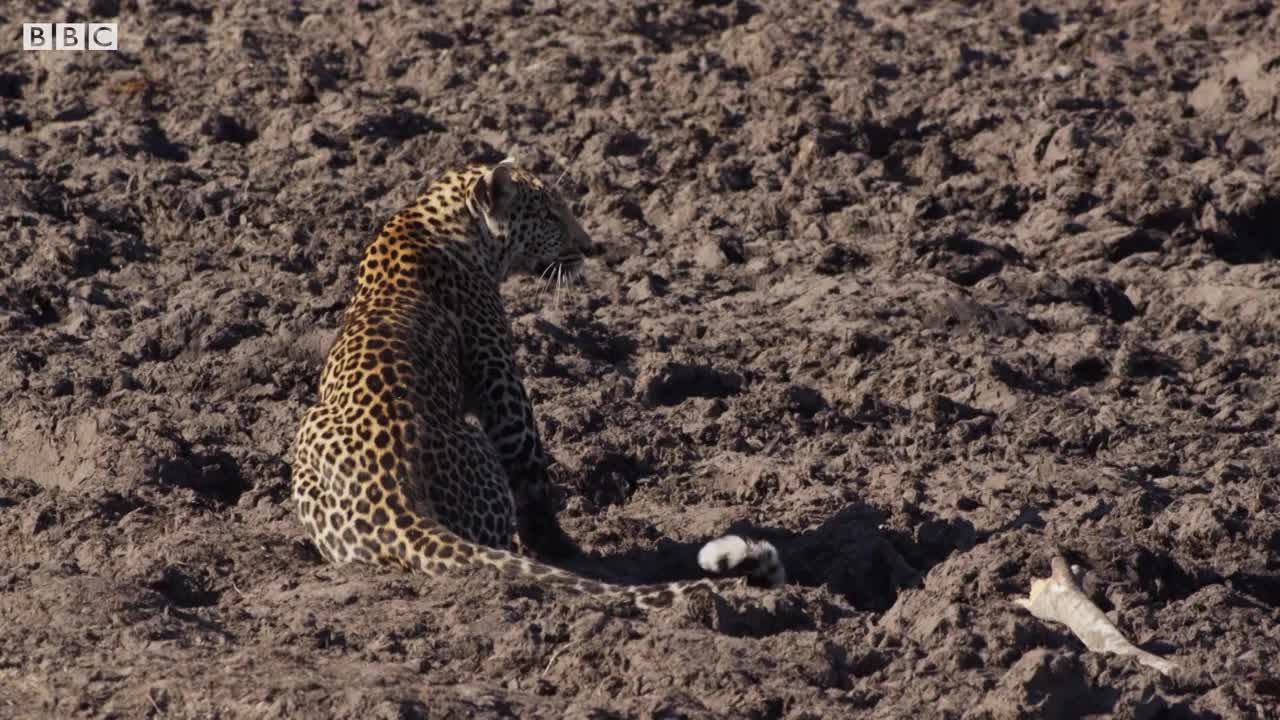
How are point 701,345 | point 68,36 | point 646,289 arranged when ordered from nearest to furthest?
point 701,345
point 646,289
point 68,36

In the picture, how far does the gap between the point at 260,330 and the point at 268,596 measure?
3087 millimetres

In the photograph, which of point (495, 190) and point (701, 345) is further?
point (701, 345)

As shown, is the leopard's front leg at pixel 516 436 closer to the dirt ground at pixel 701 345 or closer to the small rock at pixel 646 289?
the dirt ground at pixel 701 345

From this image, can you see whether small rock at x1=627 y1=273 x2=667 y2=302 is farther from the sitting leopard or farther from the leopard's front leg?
the leopard's front leg

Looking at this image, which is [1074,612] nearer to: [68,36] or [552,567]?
[552,567]

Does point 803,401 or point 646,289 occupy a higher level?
point 646,289

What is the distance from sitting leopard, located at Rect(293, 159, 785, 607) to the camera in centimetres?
762

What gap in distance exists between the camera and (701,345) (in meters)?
10.5

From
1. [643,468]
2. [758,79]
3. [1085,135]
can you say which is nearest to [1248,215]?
[1085,135]

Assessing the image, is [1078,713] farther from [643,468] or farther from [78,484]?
[78,484]

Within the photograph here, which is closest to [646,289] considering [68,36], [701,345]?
[701,345]

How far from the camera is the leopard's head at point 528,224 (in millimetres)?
9227

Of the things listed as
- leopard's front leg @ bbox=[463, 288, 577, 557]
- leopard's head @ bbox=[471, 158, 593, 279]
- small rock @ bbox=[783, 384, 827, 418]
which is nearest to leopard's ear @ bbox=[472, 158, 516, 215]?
leopard's head @ bbox=[471, 158, 593, 279]

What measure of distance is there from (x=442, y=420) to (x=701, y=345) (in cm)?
264
